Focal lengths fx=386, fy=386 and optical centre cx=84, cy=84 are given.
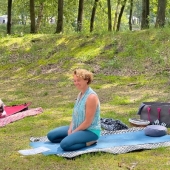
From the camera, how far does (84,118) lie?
5.07 m

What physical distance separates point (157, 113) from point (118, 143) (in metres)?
1.32

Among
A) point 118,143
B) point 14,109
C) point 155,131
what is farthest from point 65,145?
point 14,109

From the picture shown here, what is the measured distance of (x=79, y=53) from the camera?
1390cm

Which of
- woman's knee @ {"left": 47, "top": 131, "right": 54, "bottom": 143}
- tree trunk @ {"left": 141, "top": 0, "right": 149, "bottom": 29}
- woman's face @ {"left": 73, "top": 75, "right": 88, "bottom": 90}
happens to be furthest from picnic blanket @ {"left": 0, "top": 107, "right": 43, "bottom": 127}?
tree trunk @ {"left": 141, "top": 0, "right": 149, "bottom": 29}

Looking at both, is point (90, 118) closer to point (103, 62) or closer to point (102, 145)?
point (102, 145)

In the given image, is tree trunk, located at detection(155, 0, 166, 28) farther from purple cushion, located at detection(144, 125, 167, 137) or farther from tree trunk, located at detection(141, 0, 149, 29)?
purple cushion, located at detection(144, 125, 167, 137)

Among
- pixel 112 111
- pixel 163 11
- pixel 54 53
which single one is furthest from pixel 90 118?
A: pixel 163 11

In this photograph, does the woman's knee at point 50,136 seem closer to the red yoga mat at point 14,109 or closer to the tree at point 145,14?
the red yoga mat at point 14,109

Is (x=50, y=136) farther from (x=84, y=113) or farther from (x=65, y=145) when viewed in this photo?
(x=84, y=113)

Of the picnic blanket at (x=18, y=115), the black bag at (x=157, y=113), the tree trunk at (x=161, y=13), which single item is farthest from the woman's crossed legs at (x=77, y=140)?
the tree trunk at (x=161, y=13)

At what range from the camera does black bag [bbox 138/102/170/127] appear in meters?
6.23

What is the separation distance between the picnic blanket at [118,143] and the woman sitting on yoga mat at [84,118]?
10cm

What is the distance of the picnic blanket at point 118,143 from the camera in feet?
16.0

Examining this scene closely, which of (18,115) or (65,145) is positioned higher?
(65,145)
